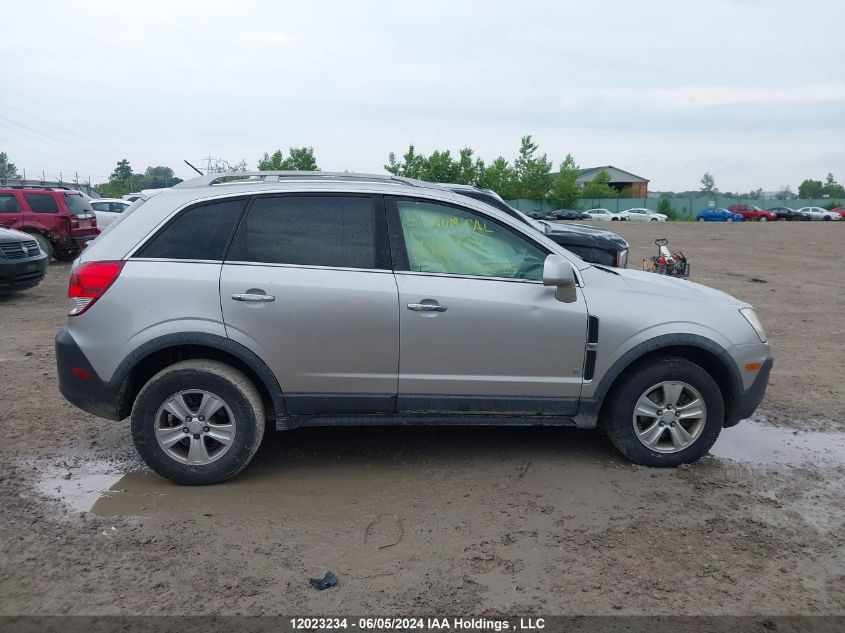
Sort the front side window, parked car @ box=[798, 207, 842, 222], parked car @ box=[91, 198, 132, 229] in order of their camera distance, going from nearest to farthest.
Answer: the front side window < parked car @ box=[91, 198, 132, 229] < parked car @ box=[798, 207, 842, 222]

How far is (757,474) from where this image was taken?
4.81m

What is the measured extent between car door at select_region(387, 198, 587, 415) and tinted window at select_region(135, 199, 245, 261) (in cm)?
103

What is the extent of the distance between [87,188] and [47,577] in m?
49.3

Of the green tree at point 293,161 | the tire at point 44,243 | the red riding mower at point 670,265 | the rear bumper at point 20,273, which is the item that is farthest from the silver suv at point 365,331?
the green tree at point 293,161

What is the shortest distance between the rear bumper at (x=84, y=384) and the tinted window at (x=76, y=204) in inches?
504

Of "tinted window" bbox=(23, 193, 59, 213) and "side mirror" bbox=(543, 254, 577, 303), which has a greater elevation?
"side mirror" bbox=(543, 254, 577, 303)

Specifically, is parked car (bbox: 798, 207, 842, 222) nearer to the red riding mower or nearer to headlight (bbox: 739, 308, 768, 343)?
the red riding mower

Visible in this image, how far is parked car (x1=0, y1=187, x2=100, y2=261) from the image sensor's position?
15477mm

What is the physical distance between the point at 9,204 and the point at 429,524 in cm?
1485

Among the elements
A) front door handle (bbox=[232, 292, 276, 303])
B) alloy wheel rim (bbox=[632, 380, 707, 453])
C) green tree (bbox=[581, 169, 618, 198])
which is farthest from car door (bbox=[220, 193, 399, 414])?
green tree (bbox=[581, 169, 618, 198])

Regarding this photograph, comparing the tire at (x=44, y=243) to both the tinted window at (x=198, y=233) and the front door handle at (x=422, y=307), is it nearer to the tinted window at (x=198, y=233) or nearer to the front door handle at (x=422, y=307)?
the tinted window at (x=198, y=233)

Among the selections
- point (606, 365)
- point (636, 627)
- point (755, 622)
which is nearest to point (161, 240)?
point (606, 365)

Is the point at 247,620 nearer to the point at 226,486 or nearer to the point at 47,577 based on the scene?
the point at 47,577

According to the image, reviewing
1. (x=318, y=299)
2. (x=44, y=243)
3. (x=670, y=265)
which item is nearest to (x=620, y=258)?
(x=670, y=265)
